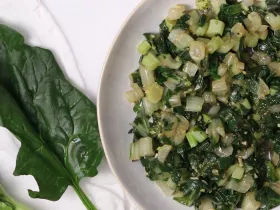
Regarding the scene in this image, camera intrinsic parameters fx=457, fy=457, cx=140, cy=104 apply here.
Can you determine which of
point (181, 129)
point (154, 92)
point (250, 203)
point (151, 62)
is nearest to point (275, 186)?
point (250, 203)

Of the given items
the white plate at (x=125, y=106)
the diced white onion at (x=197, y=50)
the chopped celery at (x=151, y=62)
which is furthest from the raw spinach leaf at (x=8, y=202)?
the diced white onion at (x=197, y=50)

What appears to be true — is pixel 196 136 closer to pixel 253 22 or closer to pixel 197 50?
pixel 197 50

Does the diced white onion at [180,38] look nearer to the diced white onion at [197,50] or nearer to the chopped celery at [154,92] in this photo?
the diced white onion at [197,50]

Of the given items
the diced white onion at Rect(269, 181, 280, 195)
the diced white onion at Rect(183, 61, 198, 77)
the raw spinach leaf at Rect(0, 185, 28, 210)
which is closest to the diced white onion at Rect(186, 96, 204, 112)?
the diced white onion at Rect(183, 61, 198, 77)

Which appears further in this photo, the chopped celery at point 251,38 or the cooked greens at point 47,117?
the cooked greens at point 47,117

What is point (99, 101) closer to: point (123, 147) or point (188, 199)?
point (123, 147)

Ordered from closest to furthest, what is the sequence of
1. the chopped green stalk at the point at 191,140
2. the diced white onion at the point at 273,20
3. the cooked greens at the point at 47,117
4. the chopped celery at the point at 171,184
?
the diced white onion at the point at 273,20 → the chopped green stalk at the point at 191,140 → the chopped celery at the point at 171,184 → the cooked greens at the point at 47,117
